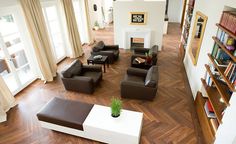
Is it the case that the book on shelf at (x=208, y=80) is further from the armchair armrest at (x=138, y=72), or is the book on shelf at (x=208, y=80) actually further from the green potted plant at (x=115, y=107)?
the green potted plant at (x=115, y=107)

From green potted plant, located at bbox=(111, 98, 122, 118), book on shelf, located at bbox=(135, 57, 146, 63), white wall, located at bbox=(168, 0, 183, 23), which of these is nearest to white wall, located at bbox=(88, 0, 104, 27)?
white wall, located at bbox=(168, 0, 183, 23)

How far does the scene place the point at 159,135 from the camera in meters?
3.08

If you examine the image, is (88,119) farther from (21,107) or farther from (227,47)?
(227,47)

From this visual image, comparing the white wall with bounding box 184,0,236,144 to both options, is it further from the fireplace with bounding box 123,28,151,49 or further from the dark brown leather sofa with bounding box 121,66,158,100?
the fireplace with bounding box 123,28,151,49

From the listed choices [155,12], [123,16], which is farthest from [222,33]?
[123,16]

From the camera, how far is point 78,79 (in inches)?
159

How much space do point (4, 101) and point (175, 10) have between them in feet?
40.5

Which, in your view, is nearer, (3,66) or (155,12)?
(3,66)

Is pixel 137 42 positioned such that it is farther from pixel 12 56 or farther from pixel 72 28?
pixel 12 56

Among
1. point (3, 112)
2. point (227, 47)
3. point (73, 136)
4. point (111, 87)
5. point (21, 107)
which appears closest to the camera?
point (227, 47)

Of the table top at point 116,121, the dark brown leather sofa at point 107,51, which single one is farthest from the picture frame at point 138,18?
the table top at point 116,121

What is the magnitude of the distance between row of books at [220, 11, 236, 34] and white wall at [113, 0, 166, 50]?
3.92 metres

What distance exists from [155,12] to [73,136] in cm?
554

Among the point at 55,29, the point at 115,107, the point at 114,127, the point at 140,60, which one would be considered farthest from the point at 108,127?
the point at 55,29
